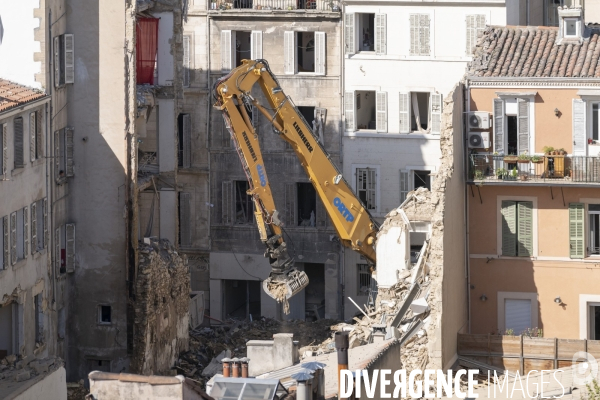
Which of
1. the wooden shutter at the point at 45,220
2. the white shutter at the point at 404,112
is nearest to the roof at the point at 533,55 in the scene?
the white shutter at the point at 404,112

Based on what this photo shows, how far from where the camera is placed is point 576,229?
52.6 metres

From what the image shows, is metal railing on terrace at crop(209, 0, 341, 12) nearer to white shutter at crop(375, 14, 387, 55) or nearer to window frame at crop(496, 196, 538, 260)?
white shutter at crop(375, 14, 387, 55)

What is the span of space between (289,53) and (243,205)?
6.18m

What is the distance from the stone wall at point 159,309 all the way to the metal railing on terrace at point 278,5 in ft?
38.3

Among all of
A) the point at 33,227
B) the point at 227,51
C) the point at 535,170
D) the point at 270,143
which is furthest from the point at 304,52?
the point at 33,227

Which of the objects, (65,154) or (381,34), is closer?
(65,154)

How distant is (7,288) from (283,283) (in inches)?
448

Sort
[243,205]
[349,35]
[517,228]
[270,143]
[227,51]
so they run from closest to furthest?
→ [517,228], [349,35], [270,143], [227,51], [243,205]

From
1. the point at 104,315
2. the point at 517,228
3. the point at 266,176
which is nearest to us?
the point at 517,228

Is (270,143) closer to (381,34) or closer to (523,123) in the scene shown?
(381,34)

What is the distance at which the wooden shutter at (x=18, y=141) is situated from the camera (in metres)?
50.0

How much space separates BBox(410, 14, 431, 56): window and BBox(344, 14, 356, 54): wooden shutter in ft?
7.36

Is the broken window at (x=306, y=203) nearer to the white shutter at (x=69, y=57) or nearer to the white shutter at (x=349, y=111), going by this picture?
the white shutter at (x=349, y=111)

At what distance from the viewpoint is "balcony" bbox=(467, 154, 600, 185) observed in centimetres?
5219
